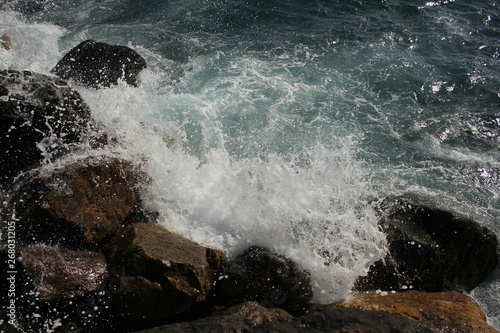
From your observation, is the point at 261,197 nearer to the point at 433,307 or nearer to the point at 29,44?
the point at 433,307

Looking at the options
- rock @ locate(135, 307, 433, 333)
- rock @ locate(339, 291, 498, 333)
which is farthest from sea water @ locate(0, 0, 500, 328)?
rock @ locate(135, 307, 433, 333)

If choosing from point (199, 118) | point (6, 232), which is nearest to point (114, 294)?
point (6, 232)

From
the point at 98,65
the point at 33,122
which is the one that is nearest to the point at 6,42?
the point at 98,65

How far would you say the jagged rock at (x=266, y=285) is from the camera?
347cm

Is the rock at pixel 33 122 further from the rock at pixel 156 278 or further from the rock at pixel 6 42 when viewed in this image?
the rock at pixel 6 42

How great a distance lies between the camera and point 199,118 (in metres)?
6.43

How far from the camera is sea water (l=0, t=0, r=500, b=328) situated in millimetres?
4355

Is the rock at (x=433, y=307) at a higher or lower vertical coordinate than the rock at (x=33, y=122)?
lower

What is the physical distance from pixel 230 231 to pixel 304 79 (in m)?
4.46

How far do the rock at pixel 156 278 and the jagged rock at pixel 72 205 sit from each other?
1.53 ft

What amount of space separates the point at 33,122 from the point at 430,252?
4963 millimetres

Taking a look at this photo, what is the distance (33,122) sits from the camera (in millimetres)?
4008

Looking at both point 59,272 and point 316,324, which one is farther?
point 59,272

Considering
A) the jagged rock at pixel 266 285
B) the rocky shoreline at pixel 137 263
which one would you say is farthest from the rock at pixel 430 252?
the jagged rock at pixel 266 285
